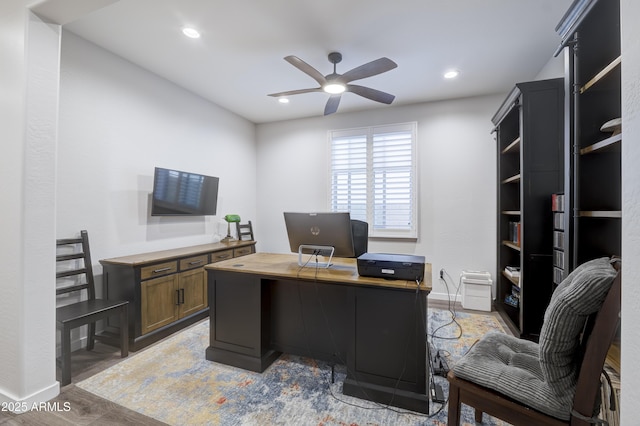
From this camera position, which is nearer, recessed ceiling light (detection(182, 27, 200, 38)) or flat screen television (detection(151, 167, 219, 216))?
recessed ceiling light (detection(182, 27, 200, 38))

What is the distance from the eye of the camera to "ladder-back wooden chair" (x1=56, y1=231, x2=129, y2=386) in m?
2.20

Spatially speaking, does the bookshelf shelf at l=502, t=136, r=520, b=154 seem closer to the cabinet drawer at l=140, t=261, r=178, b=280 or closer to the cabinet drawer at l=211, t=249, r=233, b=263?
the cabinet drawer at l=211, t=249, r=233, b=263

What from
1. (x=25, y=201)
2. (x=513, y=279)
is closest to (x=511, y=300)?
(x=513, y=279)

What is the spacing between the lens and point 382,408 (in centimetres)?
181

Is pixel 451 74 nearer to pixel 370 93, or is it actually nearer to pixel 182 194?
pixel 370 93

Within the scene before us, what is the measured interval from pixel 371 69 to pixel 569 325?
86.0 inches

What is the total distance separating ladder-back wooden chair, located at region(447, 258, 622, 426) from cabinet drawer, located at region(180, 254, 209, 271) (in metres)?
2.74

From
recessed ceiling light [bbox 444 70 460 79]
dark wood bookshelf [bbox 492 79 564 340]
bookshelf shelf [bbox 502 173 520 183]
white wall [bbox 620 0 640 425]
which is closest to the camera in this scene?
white wall [bbox 620 0 640 425]

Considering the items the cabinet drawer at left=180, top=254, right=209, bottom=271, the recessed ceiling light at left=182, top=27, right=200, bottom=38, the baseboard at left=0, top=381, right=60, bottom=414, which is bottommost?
the baseboard at left=0, top=381, right=60, bottom=414

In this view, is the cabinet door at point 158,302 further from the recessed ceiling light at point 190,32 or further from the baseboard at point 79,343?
the recessed ceiling light at point 190,32

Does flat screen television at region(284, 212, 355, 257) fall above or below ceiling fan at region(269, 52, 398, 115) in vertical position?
below

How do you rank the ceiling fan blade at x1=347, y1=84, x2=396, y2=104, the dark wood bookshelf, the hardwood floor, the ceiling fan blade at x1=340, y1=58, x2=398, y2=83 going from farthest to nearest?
the ceiling fan blade at x1=347, y1=84, x2=396, y2=104, the dark wood bookshelf, the ceiling fan blade at x1=340, y1=58, x2=398, y2=83, the hardwood floor

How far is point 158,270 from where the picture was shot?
2.78m

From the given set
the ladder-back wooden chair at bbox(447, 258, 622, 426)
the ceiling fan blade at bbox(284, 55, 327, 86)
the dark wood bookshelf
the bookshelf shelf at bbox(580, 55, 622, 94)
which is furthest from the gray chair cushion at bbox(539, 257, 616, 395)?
the ceiling fan blade at bbox(284, 55, 327, 86)
